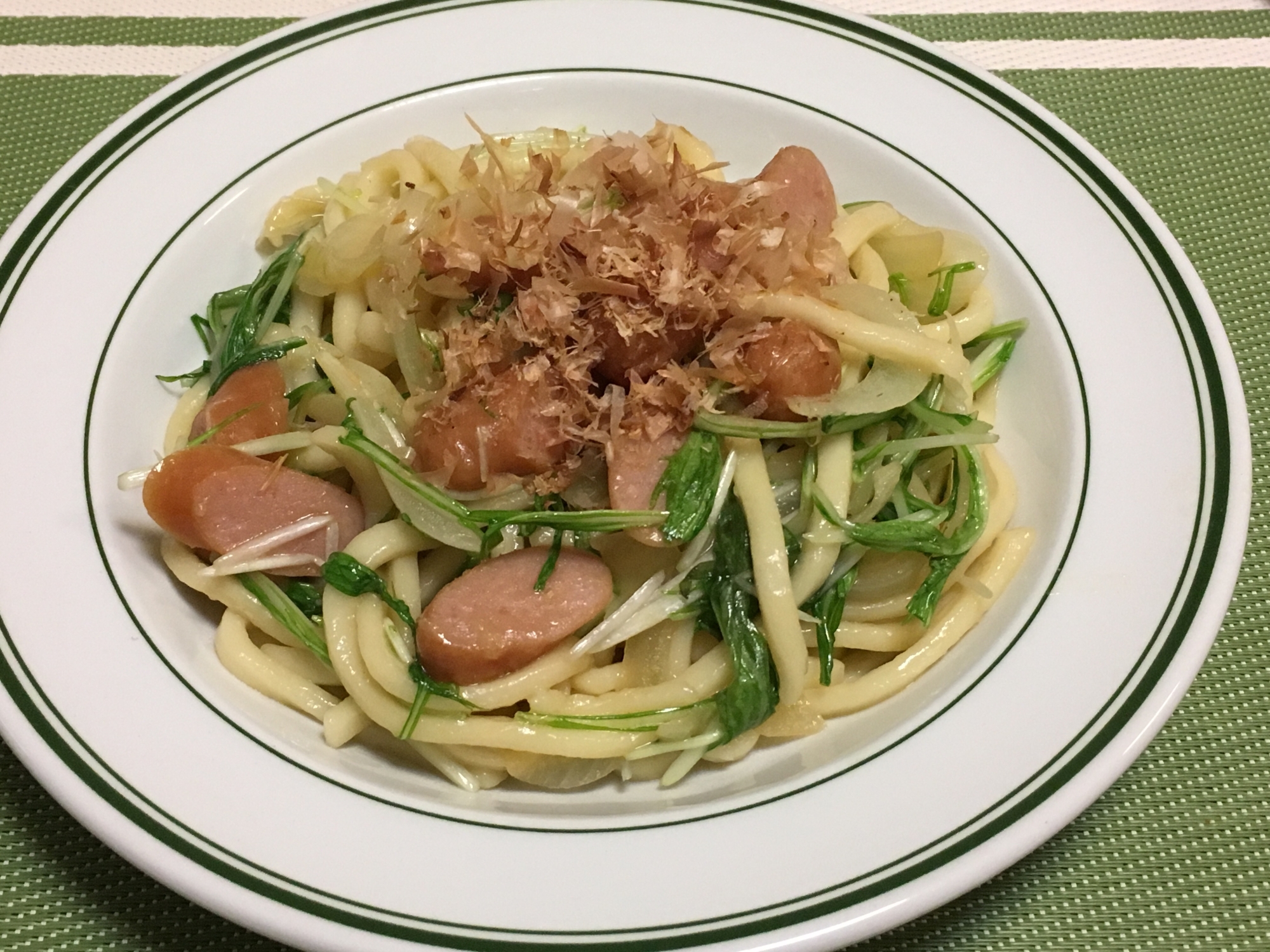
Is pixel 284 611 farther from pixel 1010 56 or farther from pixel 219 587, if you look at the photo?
pixel 1010 56

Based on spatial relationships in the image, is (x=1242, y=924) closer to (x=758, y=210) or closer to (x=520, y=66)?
(x=758, y=210)

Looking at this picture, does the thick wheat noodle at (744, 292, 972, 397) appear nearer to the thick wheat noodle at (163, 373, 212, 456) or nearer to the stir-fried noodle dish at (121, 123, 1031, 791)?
the stir-fried noodle dish at (121, 123, 1031, 791)

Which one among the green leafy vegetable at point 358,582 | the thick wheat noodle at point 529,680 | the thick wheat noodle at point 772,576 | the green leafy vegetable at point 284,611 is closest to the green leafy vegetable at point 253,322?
the green leafy vegetable at point 284,611

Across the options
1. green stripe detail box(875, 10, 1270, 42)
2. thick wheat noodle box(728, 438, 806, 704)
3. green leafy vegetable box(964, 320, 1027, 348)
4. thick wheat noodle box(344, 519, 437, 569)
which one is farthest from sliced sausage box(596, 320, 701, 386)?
green stripe detail box(875, 10, 1270, 42)

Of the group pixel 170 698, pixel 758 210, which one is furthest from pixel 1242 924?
pixel 170 698

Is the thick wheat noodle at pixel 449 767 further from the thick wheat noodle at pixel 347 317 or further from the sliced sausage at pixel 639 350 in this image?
the thick wheat noodle at pixel 347 317

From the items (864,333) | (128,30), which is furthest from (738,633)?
(128,30)
